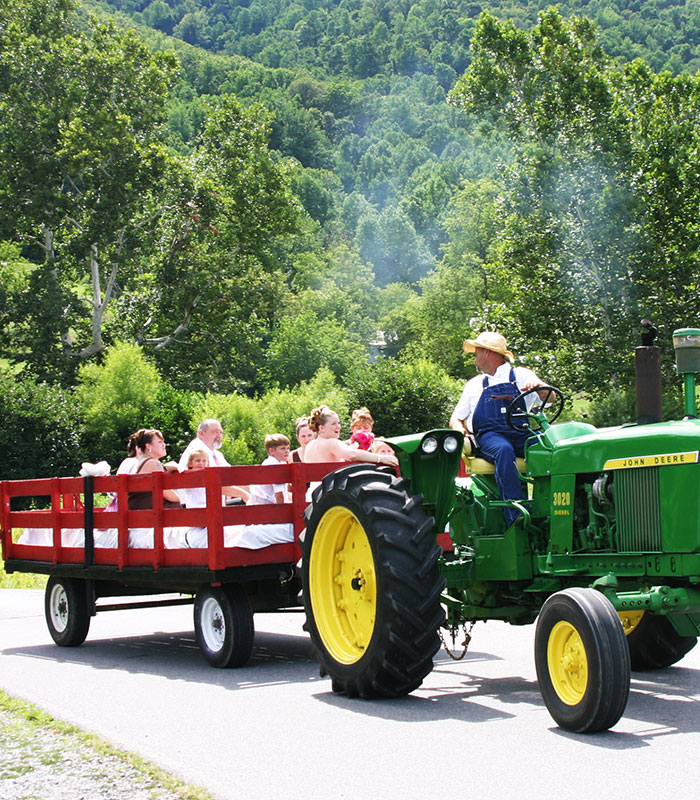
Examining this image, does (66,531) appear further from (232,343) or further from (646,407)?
(232,343)

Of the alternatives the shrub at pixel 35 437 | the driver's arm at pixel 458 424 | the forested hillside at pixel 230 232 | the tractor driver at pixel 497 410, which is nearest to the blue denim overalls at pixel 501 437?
the tractor driver at pixel 497 410

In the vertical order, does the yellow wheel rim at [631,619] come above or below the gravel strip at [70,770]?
above

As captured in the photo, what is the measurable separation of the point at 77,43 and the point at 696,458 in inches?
1413

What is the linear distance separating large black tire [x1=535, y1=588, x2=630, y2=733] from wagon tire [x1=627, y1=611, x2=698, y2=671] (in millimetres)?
1937

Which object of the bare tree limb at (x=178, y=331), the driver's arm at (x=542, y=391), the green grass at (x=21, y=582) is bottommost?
the green grass at (x=21, y=582)

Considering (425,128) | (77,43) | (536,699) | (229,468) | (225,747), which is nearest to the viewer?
(225,747)

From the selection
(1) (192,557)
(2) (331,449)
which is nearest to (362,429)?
(2) (331,449)

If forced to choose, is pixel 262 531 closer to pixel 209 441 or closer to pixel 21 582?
pixel 209 441

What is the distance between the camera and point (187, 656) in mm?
9586

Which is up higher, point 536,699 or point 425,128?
point 425,128

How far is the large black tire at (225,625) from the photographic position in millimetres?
8547

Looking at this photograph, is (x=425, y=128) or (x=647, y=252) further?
(x=425, y=128)

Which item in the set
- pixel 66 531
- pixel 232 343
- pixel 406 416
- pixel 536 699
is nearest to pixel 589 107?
pixel 406 416

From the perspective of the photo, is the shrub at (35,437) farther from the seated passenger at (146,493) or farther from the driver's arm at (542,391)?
the driver's arm at (542,391)
